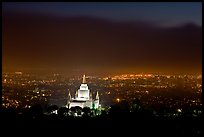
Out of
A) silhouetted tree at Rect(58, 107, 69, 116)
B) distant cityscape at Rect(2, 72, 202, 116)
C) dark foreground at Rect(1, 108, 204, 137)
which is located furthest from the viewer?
silhouetted tree at Rect(58, 107, 69, 116)

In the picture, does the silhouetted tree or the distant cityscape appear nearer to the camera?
the distant cityscape

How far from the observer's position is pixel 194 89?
3.81 m

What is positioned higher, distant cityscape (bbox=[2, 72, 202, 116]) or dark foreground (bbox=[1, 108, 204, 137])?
distant cityscape (bbox=[2, 72, 202, 116])

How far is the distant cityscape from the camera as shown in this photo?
3.89m

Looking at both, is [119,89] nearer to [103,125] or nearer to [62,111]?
[103,125]

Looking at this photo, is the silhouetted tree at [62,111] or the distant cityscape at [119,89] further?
the silhouetted tree at [62,111]

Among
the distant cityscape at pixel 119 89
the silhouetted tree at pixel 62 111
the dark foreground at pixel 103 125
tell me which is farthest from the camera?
the silhouetted tree at pixel 62 111

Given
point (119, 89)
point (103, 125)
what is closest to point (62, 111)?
point (103, 125)

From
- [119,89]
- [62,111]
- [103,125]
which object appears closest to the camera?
[103,125]

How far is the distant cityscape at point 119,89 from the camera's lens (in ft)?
12.8

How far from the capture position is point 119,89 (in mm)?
3945

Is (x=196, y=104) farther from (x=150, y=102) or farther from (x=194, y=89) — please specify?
(x=150, y=102)

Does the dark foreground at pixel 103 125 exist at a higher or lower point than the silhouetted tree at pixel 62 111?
lower

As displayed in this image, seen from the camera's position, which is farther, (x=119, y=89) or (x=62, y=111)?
(x=62, y=111)
